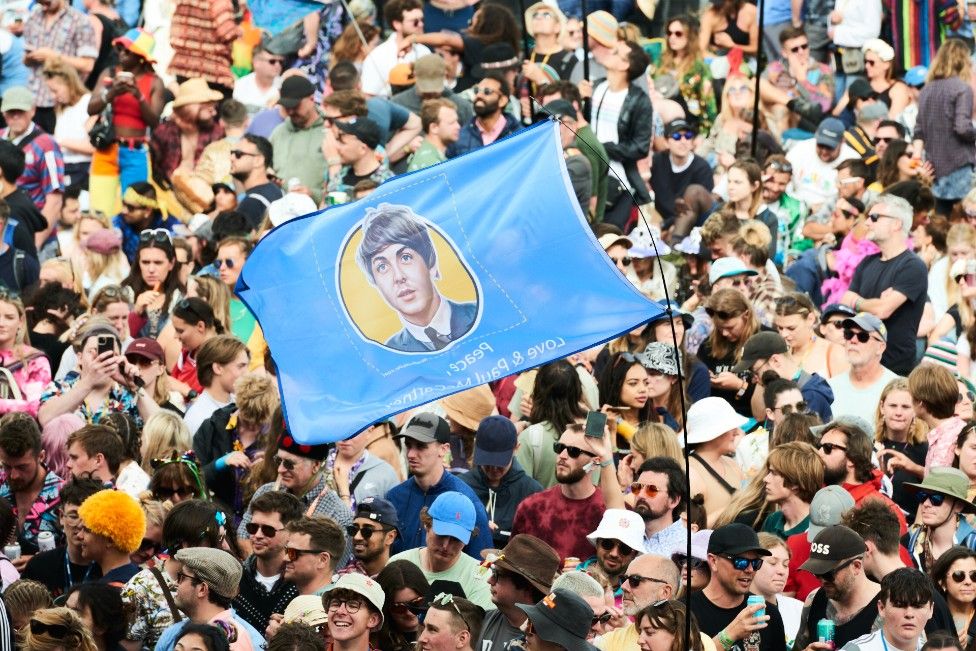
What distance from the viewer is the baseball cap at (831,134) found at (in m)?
17.2

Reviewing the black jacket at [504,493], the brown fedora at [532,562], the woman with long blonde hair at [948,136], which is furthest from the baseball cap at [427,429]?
the woman with long blonde hair at [948,136]

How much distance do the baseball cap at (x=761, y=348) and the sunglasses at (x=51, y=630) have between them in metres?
5.21

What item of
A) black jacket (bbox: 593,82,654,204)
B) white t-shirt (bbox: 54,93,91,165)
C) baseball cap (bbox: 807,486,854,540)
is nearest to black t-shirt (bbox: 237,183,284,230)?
white t-shirt (bbox: 54,93,91,165)

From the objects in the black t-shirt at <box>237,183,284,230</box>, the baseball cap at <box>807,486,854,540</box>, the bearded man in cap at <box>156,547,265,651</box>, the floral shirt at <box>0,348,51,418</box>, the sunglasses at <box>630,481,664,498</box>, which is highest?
the bearded man in cap at <box>156,547,265,651</box>

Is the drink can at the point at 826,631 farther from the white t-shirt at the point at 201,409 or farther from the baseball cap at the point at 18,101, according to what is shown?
the baseball cap at the point at 18,101

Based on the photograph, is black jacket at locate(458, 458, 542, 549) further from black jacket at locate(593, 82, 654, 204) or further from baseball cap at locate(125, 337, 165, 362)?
black jacket at locate(593, 82, 654, 204)

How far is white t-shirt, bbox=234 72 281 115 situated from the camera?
19.3 meters

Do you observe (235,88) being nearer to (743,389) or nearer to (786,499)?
(743,389)

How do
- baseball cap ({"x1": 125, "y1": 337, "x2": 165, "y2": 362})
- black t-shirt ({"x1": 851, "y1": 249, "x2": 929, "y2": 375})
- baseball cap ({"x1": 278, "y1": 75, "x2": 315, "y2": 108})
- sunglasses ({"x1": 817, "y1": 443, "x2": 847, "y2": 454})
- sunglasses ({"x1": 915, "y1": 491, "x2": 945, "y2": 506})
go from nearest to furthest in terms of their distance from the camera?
sunglasses ({"x1": 915, "y1": 491, "x2": 945, "y2": 506}), sunglasses ({"x1": 817, "y1": 443, "x2": 847, "y2": 454}), baseball cap ({"x1": 125, "y1": 337, "x2": 165, "y2": 362}), black t-shirt ({"x1": 851, "y1": 249, "x2": 929, "y2": 375}), baseball cap ({"x1": 278, "y1": 75, "x2": 315, "y2": 108})

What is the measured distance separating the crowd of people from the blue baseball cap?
0.05ft

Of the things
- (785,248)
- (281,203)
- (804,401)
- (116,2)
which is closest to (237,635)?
(804,401)

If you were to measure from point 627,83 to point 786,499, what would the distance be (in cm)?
804

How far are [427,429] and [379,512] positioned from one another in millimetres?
712

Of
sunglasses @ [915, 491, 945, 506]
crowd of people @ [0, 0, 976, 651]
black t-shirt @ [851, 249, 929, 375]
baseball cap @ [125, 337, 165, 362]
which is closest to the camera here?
crowd of people @ [0, 0, 976, 651]
